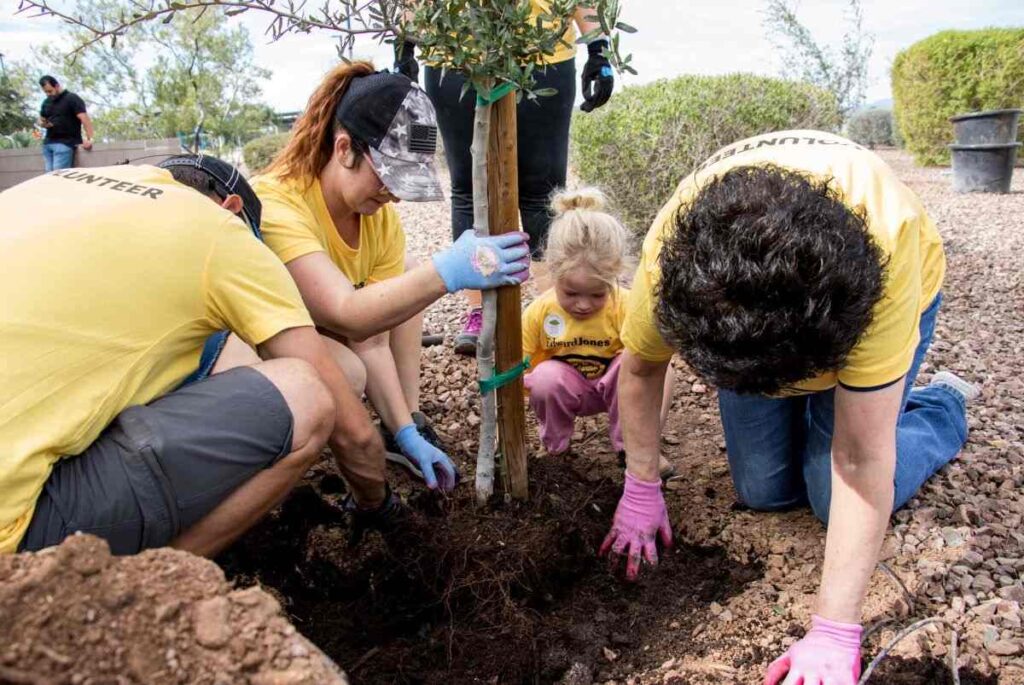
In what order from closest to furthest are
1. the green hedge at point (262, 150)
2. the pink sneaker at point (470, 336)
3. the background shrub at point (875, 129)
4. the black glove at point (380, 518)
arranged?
the black glove at point (380, 518) → the pink sneaker at point (470, 336) → the green hedge at point (262, 150) → the background shrub at point (875, 129)

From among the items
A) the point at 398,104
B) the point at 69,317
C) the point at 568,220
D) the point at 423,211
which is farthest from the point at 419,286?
the point at 423,211

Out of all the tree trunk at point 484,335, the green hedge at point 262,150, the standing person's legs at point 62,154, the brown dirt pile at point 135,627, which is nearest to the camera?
the brown dirt pile at point 135,627

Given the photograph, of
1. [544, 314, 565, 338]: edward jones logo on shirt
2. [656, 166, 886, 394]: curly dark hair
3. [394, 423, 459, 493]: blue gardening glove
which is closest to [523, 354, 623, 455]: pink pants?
[544, 314, 565, 338]: edward jones logo on shirt

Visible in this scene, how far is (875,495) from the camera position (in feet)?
5.62

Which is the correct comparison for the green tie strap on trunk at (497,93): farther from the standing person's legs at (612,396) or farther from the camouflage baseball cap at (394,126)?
the standing person's legs at (612,396)

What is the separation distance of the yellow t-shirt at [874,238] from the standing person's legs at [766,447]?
315mm

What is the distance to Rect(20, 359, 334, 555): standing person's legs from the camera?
1.60 metres

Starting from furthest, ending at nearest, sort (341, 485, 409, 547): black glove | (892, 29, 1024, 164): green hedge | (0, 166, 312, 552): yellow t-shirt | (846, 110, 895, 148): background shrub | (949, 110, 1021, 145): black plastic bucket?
(846, 110, 895, 148): background shrub < (892, 29, 1024, 164): green hedge < (949, 110, 1021, 145): black plastic bucket < (341, 485, 409, 547): black glove < (0, 166, 312, 552): yellow t-shirt

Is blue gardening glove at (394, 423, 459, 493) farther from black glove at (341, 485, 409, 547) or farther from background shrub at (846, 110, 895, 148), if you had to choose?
background shrub at (846, 110, 895, 148)

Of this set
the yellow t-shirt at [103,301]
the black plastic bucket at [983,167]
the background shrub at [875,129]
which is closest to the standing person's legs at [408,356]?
the yellow t-shirt at [103,301]

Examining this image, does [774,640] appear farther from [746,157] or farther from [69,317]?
[69,317]

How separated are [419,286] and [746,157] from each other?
2.92 feet

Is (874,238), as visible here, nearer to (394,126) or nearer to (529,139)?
(394,126)

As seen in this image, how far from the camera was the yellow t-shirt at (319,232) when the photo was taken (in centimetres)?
221
